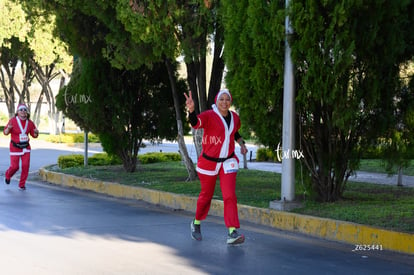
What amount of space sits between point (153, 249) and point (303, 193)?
3.69 metres

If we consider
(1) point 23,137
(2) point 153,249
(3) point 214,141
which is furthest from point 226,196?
(1) point 23,137

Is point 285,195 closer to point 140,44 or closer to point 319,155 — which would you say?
point 319,155

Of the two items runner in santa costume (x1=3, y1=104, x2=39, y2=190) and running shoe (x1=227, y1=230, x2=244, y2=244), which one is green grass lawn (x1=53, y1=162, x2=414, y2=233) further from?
runner in santa costume (x1=3, y1=104, x2=39, y2=190)

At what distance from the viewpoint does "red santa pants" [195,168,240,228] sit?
8296mm

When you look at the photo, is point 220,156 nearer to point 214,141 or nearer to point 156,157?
point 214,141

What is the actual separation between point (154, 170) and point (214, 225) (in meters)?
8.02

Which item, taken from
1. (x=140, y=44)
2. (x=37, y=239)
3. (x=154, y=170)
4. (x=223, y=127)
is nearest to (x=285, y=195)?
(x=223, y=127)

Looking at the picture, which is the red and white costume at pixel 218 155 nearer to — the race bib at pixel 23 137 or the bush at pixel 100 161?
the race bib at pixel 23 137

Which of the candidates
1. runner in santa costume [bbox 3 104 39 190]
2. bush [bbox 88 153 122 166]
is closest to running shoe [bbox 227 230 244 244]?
runner in santa costume [bbox 3 104 39 190]

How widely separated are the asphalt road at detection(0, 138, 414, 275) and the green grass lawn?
627 mm

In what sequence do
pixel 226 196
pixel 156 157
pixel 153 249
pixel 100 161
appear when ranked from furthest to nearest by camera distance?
1. pixel 156 157
2. pixel 100 161
3. pixel 226 196
4. pixel 153 249

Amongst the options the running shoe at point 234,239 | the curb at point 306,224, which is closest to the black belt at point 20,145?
the curb at point 306,224

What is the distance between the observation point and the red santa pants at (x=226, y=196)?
27.2ft

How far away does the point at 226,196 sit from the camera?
8.33 meters
